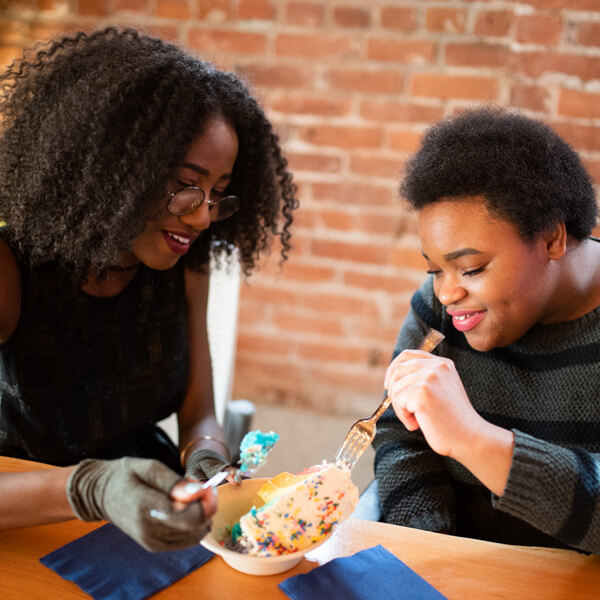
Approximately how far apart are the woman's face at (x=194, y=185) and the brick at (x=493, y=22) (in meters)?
1.24

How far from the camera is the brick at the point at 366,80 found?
2291mm

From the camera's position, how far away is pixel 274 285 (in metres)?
2.70

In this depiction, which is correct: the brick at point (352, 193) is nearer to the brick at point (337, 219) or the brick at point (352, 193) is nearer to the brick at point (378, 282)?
the brick at point (337, 219)

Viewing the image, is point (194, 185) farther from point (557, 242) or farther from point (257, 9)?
point (257, 9)

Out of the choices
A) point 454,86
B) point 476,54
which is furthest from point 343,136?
point 476,54

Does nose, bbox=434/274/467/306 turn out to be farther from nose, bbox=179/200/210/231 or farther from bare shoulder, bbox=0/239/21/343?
bare shoulder, bbox=0/239/21/343

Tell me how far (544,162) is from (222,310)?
1018 millimetres

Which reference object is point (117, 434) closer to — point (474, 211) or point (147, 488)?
point (147, 488)

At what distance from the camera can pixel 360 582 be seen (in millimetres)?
890

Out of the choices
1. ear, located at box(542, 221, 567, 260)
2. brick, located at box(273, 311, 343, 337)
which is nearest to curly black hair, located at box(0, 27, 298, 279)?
ear, located at box(542, 221, 567, 260)

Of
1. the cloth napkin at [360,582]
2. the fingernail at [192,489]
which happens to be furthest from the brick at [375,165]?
the fingernail at [192,489]

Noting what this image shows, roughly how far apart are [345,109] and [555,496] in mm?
1754

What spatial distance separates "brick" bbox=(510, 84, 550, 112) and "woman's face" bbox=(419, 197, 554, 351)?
3.64 ft

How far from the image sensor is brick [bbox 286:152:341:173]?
2449 millimetres
